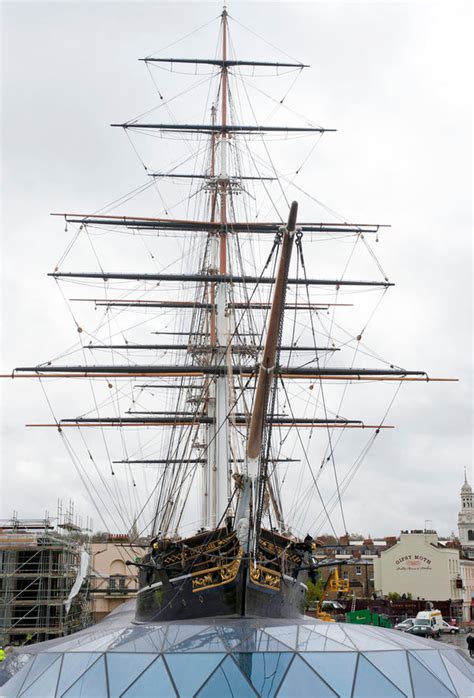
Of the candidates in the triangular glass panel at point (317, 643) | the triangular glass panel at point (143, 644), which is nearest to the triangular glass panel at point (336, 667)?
the triangular glass panel at point (317, 643)

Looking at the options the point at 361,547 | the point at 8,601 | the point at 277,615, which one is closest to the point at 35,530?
the point at 8,601

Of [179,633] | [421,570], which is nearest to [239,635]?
[179,633]

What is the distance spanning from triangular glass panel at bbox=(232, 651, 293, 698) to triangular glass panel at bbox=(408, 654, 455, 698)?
2.85m

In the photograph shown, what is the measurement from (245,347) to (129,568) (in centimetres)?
2906

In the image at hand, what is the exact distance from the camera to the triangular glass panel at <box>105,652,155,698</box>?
674 inches

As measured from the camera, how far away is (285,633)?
65.3 ft

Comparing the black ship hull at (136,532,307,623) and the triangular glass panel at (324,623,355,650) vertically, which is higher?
the black ship hull at (136,532,307,623)

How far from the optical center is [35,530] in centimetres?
4784

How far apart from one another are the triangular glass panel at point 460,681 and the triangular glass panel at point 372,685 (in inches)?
49.0

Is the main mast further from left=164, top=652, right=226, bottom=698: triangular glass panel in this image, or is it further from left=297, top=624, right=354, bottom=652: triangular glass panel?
left=164, top=652, right=226, bottom=698: triangular glass panel

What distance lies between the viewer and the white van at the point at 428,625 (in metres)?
50.3

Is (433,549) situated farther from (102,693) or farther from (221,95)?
(102,693)

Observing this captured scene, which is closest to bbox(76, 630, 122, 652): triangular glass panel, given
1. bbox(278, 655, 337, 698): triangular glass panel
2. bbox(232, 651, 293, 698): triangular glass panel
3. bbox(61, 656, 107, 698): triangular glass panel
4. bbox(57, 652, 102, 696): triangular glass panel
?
bbox(57, 652, 102, 696): triangular glass panel

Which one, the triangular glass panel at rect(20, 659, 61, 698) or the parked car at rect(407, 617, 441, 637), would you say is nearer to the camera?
the triangular glass panel at rect(20, 659, 61, 698)
